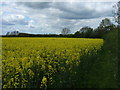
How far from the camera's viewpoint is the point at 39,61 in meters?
6.04

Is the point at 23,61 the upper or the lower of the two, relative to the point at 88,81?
upper

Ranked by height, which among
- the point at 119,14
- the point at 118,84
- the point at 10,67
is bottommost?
the point at 118,84

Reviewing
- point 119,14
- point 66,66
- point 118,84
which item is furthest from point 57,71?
point 119,14

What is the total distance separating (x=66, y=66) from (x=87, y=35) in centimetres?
5064

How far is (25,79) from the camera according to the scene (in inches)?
190

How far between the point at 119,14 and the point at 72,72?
35859 millimetres

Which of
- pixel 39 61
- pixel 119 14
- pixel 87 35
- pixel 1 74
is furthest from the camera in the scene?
pixel 87 35

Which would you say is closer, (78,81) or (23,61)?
(23,61)

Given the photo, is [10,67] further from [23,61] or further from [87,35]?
Answer: [87,35]

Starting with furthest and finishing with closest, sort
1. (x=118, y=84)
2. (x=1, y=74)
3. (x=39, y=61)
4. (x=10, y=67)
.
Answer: (x=118, y=84) < (x=39, y=61) < (x=10, y=67) < (x=1, y=74)

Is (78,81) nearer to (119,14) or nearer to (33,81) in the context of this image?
(33,81)

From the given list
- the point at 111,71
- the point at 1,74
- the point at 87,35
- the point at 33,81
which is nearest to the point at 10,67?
the point at 1,74

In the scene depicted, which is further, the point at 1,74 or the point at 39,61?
the point at 39,61

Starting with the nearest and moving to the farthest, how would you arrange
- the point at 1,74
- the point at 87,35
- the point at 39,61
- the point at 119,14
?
the point at 1,74
the point at 39,61
the point at 119,14
the point at 87,35
